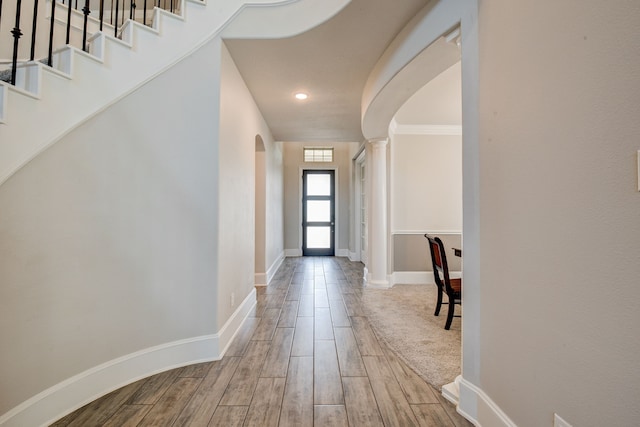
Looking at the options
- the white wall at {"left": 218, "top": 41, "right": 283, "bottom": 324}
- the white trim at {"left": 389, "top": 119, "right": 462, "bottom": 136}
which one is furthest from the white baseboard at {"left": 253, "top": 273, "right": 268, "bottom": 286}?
the white trim at {"left": 389, "top": 119, "right": 462, "bottom": 136}

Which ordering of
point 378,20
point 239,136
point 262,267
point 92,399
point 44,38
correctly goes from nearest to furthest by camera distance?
point 92,399
point 378,20
point 44,38
point 239,136
point 262,267

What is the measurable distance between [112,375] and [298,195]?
637 cm

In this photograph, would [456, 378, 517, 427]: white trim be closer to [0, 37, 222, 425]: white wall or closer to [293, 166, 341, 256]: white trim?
[0, 37, 222, 425]: white wall

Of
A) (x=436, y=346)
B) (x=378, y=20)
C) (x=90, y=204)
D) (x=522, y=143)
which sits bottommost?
(x=436, y=346)

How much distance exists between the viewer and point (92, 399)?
1825 millimetres

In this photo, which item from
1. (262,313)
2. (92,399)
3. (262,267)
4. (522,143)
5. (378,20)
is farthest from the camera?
(262,267)

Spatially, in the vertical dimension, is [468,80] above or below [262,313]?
above

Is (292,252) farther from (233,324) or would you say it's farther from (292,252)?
(233,324)

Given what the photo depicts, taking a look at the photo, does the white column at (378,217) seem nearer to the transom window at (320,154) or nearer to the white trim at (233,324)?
the white trim at (233,324)

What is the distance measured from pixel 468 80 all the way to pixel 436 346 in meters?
2.13

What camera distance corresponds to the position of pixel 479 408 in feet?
5.31

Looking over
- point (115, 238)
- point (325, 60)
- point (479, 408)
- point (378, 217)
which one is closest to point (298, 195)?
point (378, 217)

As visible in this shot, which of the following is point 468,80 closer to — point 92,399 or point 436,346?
point 436,346

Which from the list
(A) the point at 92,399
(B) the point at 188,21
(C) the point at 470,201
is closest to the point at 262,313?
(A) the point at 92,399
